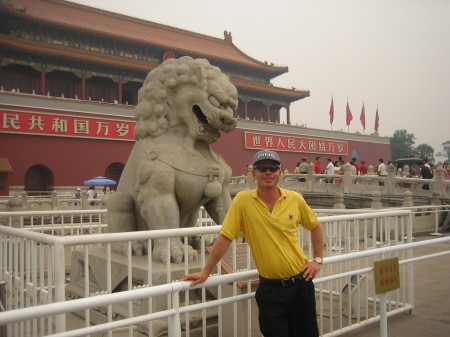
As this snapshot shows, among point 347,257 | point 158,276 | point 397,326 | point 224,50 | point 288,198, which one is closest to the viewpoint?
point 288,198

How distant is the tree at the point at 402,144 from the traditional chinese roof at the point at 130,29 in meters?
28.4

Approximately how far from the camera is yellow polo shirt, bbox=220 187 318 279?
176 centimetres

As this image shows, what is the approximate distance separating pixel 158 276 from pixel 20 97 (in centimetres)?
1368

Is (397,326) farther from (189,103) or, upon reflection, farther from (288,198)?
(189,103)

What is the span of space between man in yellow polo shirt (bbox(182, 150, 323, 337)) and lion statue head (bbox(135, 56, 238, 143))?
1.52m

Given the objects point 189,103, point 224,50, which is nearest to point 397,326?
point 189,103

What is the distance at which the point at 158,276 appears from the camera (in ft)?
8.30

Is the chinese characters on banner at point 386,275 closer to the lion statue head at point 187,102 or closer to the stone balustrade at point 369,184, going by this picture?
the lion statue head at point 187,102

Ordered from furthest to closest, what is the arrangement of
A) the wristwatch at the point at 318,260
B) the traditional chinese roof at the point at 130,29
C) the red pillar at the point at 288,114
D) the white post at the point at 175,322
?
1. the red pillar at the point at 288,114
2. the traditional chinese roof at the point at 130,29
3. the wristwatch at the point at 318,260
4. the white post at the point at 175,322

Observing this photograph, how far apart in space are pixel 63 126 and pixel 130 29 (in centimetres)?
798

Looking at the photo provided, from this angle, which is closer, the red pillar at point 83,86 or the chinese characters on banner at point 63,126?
the chinese characters on banner at point 63,126

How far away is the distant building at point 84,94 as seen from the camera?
14609 millimetres

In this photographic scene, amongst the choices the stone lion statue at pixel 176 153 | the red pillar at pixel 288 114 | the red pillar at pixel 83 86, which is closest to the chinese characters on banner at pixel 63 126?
the red pillar at pixel 83 86

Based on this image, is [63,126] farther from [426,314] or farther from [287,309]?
[287,309]
